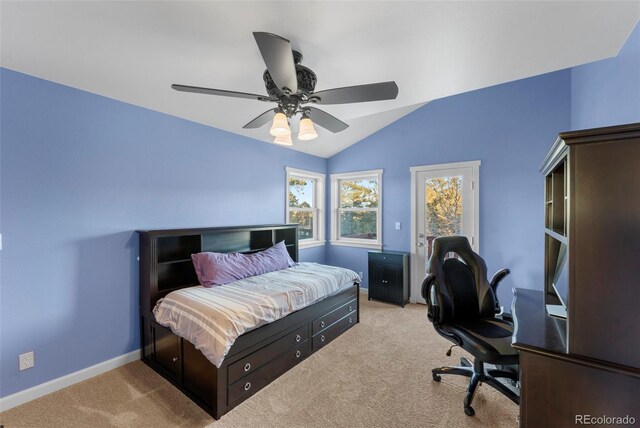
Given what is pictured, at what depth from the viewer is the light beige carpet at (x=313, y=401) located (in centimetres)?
184

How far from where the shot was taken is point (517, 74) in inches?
83.4

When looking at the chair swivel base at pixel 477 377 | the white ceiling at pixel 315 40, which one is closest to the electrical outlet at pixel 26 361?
the white ceiling at pixel 315 40

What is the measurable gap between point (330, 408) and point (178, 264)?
2076mm

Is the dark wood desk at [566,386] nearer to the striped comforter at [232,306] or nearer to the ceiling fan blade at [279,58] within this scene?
the striped comforter at [232,306]

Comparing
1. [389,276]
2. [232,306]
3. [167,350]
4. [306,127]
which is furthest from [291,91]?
[389,276]

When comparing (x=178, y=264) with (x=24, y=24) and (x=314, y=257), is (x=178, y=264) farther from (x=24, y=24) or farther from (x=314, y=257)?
(x=314, y=257)

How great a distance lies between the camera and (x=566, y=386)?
44.3 inches

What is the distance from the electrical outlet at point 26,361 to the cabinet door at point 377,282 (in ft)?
12.7

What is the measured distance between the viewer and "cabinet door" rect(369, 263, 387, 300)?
4.28 metres

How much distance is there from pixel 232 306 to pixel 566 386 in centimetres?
200

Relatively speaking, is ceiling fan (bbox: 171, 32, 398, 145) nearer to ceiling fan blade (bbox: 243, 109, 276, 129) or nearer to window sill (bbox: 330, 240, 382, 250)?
ceiling fan blade (bbox: 243, 109, 276, 129)

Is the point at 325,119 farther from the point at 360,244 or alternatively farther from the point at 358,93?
the point at 360,244

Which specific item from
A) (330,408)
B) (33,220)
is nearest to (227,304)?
(330,408)

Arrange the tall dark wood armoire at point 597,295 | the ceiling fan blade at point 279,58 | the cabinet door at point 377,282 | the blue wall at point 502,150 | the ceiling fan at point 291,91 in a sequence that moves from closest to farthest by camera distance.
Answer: the tall dark wood armoire at point 597,295 < the ceiling fan blade at point 279,58 < the ceiling fan at point 291,91 < the blue wall at point 502,150 < the cabinet door at point 377,282
